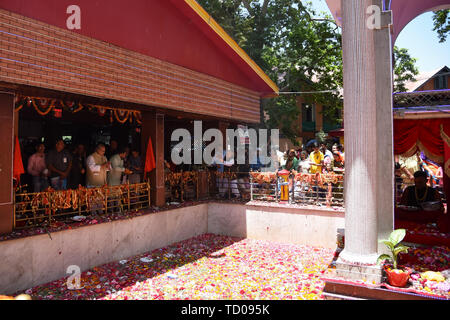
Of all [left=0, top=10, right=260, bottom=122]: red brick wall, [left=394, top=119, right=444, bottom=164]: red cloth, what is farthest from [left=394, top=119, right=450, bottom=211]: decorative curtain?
[left=0, top=10, right=260, bottom=122]: red brick wall

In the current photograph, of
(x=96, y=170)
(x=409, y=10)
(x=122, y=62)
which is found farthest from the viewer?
(x=409, y=10)

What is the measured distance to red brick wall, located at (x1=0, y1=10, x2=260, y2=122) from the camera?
5.81 metres

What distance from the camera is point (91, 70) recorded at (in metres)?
7.05

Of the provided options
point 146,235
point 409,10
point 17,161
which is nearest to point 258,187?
point 146,235

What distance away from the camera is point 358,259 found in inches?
199

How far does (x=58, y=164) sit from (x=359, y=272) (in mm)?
7527

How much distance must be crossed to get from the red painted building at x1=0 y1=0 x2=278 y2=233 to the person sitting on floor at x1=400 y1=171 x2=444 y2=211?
6.22 meters

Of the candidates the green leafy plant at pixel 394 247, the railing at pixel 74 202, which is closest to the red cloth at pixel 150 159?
the railing at pixel 74 202

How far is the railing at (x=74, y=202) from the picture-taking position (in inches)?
272

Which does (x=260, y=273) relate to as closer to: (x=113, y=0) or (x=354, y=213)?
(x=354, y=213)

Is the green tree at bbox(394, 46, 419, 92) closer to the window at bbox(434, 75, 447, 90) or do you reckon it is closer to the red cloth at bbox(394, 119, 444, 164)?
the window at bbox(434, 75, 447, 90)

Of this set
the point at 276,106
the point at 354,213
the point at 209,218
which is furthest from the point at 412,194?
the point at 276,106

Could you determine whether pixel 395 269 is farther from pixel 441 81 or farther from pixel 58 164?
pixel 441 81

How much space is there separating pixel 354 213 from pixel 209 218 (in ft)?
22.6
